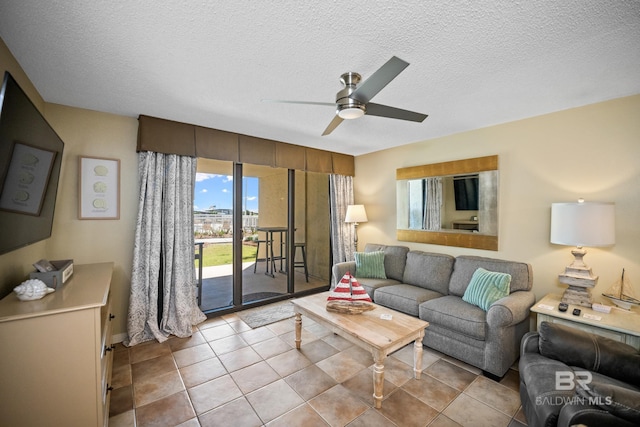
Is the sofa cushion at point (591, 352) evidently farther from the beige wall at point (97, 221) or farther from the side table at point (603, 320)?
the beige wall at point (97, 221)

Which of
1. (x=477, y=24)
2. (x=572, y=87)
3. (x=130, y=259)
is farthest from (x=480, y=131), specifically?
(x=130, y=259)

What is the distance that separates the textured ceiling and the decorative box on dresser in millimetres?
1573

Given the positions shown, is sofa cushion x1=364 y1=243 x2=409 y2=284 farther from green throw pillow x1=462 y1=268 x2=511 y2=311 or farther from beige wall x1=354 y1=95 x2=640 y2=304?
green throw pillow x1=462 y1=268 x2=511 y2=311

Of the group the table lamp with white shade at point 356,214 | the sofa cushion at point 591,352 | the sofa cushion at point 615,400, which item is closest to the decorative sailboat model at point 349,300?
the sofa cushion at point 591,352

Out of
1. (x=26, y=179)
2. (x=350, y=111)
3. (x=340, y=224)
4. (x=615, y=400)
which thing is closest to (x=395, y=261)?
(x=340, y=224)

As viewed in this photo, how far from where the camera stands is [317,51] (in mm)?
1734

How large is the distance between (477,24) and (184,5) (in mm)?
1556

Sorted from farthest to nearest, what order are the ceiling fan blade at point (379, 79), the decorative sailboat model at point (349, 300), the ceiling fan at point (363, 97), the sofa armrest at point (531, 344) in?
the decorative sailboat model at point (349, 300) → the sofa armrest at point (531, 344) → the ceiling fan at point (363, 97) → the ceiling fan blade at point (379, 79)

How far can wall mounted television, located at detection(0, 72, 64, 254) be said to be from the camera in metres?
1.32

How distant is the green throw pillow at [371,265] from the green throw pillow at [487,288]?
3.96 ft

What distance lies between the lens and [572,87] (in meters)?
2.20

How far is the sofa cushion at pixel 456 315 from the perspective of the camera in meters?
2.38

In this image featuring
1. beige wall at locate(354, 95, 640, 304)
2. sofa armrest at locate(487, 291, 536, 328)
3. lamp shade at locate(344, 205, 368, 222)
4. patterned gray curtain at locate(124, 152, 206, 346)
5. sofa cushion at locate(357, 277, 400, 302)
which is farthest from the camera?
lamp shade at locate(344, 205, 368, 222)

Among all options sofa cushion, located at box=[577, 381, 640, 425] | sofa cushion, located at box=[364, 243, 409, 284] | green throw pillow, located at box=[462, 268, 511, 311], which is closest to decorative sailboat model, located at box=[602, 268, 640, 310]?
green throw pillow, located at box=[462, 268, 511, 311]
